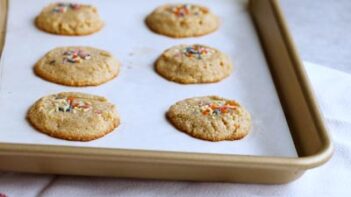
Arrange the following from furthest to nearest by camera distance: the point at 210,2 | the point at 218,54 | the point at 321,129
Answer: the point at 210,2 → the point at 218,54 → the point at 321,129

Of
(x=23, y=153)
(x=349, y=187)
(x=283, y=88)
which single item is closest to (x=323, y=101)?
(x=283, y=88)

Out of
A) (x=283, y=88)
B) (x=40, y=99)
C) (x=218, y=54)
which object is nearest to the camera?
(x=40, y=99)

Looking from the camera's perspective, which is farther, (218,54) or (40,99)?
(218,54)

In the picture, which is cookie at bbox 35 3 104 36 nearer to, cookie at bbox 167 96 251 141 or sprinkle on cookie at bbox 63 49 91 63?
sprinkle on cookie at bbox 63 49 91 63

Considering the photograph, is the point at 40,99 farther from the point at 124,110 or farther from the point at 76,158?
the point at 76,158

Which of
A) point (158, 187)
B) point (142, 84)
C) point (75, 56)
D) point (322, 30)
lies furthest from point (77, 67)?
point (322, 30)

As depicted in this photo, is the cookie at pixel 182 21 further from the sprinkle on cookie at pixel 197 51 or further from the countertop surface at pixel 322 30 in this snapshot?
the countertop surface at pixel 322 30

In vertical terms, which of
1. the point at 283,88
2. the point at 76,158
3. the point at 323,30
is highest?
the point at 76,158
